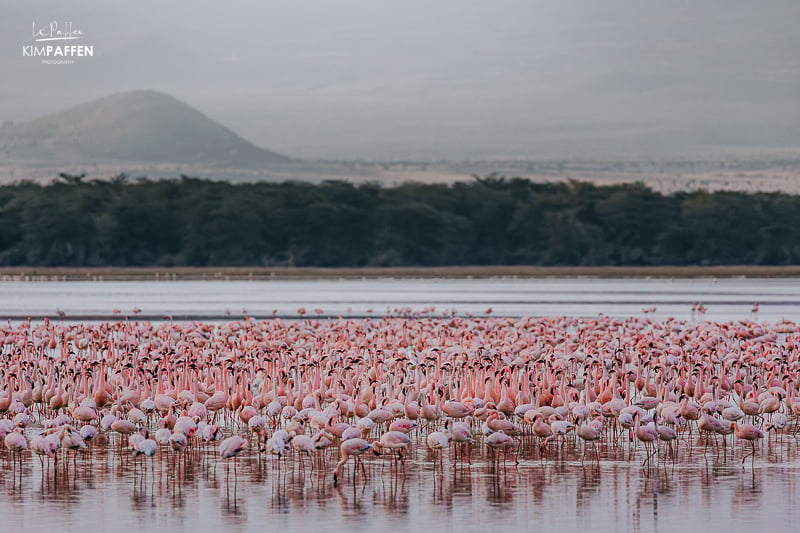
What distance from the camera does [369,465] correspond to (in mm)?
16578

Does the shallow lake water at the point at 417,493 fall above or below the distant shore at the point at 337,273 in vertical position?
below

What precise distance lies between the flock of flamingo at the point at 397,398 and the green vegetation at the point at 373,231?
109022 millimetres

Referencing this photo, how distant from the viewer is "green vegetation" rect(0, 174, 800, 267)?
135m

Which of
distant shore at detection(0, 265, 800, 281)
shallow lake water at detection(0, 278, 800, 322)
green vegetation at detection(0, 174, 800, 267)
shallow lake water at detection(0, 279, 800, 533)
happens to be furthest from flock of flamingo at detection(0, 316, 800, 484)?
green vegetation at detection(0, 174, 800, 267)

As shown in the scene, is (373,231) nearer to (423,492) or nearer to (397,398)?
(397,398)

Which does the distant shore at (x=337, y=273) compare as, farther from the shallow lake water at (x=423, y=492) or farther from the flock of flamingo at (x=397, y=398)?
the shallow lake water at (x=423, y=492)

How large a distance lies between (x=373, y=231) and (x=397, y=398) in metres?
119

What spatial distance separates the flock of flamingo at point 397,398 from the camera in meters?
16.7

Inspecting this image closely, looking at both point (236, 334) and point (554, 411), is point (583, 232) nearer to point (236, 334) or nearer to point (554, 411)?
point (236, 334)

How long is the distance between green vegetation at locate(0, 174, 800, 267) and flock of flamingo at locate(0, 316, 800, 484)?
358 feet

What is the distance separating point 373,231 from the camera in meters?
139

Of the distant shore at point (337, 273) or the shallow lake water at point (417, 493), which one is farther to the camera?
the distant shore at point (337, 273)

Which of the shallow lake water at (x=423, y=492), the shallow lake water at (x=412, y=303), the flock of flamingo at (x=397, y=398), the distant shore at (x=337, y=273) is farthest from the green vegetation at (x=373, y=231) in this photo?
the shallow lake water at (x=423, y=492)

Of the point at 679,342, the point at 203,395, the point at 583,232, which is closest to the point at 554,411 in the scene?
the point at 203,395
